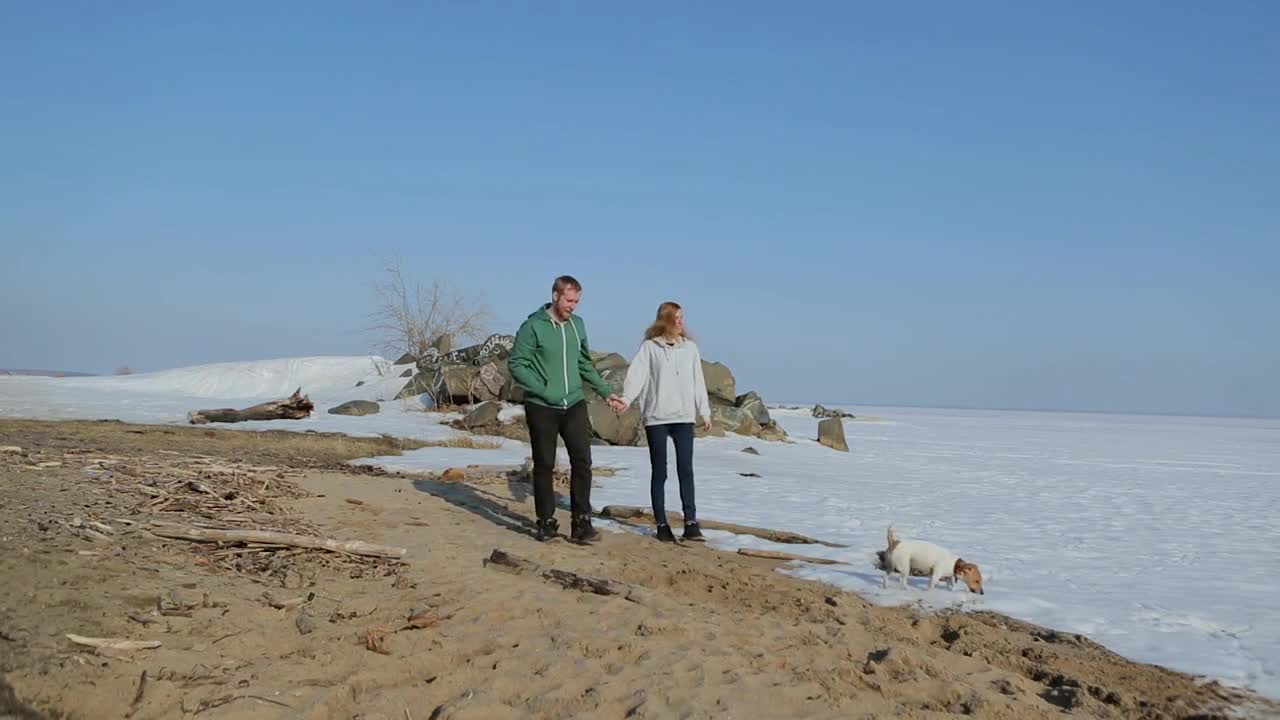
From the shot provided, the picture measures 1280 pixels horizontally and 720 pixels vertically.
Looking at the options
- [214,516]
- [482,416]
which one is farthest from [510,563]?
[482,416]

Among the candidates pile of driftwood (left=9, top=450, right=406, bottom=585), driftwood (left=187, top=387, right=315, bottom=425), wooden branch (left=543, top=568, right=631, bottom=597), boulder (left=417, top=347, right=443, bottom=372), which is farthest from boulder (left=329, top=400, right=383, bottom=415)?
wooden branch (left=543, top=568, right=631, bottom=597)

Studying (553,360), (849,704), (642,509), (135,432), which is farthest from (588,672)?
(135,432)

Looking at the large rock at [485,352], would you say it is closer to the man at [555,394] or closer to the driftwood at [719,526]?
the driftwood at [719,526]

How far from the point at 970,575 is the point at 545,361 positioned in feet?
11.6

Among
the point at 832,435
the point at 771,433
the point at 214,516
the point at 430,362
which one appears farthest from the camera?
the point at 430,362

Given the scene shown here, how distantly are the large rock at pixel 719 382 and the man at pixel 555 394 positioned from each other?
15277mm

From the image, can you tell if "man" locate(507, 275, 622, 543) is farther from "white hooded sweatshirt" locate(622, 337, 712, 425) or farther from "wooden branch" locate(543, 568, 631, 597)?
"wooden branch" locate(543, 568, 631, 597)

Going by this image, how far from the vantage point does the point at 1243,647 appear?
4.73 m

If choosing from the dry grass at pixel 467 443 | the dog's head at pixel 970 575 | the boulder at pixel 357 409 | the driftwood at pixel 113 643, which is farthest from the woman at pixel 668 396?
the boulder at pixel 357 409

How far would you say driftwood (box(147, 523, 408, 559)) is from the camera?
19.2 ft

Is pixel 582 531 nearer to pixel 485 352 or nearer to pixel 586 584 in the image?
pixel 586 584

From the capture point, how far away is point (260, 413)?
18.9m

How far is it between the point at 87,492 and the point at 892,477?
1165cm

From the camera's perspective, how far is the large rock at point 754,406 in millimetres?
22872
